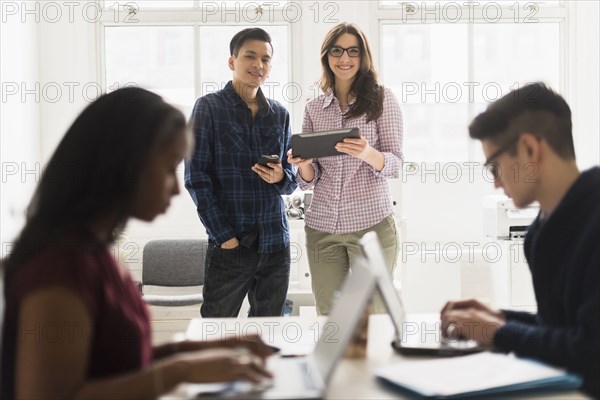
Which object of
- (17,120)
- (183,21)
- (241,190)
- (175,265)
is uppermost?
(183,21)

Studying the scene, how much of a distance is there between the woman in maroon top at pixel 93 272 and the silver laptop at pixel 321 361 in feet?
0.19

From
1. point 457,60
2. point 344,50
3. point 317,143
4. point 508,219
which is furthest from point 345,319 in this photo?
point 457,60

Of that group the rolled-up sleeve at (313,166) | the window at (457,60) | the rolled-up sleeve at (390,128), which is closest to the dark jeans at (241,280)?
the rolled-up sleeve at (313,166)

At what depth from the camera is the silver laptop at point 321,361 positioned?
1345 mm

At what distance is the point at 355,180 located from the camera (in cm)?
308

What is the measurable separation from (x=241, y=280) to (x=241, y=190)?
1.23 ft

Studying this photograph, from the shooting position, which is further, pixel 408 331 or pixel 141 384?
pixel 408 331

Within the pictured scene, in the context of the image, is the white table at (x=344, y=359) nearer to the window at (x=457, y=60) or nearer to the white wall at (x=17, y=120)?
the white wall at (x=17, y=120)

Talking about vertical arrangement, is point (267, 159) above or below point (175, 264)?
above

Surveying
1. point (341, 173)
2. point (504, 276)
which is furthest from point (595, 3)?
point (341, 173)

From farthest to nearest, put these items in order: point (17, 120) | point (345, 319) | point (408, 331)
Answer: point (17, 120) < point (408, 331) < point (345, 319)

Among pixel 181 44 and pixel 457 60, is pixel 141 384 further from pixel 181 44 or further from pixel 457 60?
pixel 457 60

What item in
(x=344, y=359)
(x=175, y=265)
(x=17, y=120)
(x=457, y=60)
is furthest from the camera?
(x=457, y=60)

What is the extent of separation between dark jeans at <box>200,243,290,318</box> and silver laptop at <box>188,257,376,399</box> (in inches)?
53.7
